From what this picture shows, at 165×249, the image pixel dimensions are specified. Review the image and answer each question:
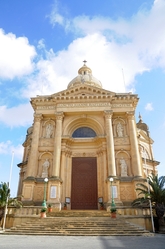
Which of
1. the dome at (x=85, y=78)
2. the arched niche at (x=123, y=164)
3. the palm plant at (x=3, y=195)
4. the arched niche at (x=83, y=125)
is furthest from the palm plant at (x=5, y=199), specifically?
the dome at (x=85, y=78)

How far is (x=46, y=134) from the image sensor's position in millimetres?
25547

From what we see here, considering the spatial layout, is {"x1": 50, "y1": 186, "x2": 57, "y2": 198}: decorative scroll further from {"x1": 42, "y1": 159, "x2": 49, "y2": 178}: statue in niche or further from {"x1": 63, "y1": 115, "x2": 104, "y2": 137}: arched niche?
{"x1": 63, "y1": 115, "x2": 104, "y2": 137}: arched niche

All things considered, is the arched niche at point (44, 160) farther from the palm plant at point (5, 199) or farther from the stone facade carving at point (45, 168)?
the palm plant at point (5, 199)

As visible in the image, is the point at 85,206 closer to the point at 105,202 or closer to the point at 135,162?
the point at 105,202

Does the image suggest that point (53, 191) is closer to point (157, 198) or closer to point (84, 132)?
point (84, 132)

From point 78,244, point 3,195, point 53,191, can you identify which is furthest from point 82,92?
point 78,244

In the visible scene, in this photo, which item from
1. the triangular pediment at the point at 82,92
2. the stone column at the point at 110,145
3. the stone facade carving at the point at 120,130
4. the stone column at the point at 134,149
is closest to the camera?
the stone column at the point at 110,145

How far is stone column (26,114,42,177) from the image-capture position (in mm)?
22609

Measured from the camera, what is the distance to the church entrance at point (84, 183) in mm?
22312

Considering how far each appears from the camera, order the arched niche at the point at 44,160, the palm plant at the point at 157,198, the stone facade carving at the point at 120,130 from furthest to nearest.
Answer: the stone facade carving at the point at 120,130 → the arched niche at the point at 44,160 → the palm plant at the point at 157,198

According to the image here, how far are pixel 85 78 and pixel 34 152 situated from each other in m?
19.2

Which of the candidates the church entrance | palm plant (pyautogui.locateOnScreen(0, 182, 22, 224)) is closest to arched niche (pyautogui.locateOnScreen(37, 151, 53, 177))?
the church entrance

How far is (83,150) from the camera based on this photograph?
25.1 metres

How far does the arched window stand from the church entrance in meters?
3.00
